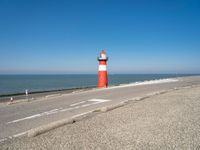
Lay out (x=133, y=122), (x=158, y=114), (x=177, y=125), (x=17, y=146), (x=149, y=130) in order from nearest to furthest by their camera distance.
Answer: (x=17, y=146)
(x=149, y=130)
(x=177, y=125)
(x=133, y=122)
(x=158, y=114)

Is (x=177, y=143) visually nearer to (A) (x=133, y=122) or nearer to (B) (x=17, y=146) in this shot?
(A) (x=133, y=122)

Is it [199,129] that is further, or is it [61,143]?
[199,129]

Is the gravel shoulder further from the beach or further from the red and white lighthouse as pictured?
the red and white lighthouse

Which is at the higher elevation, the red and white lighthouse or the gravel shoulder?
the red and white lighthouse

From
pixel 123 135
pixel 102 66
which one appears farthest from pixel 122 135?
pixel 102 66

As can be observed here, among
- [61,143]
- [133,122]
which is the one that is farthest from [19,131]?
[133,122]

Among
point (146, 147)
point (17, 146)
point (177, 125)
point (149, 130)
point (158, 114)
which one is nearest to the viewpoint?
point (146, 147)

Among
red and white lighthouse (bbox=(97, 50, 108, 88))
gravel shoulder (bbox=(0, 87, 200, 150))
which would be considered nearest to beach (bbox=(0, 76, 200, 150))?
gravel shoulder (bbox=(0, 87, 200, 150))

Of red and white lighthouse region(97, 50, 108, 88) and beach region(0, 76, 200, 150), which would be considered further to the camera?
red and white lighthouse region(97, 50, 108, 88)

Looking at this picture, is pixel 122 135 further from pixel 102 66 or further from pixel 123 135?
pixel 102 66

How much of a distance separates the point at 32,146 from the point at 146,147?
234 cm

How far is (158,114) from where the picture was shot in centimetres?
608

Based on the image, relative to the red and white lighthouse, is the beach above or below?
below

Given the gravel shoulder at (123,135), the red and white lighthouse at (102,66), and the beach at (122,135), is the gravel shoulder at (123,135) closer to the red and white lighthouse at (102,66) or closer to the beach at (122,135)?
the beach at (122,135)
